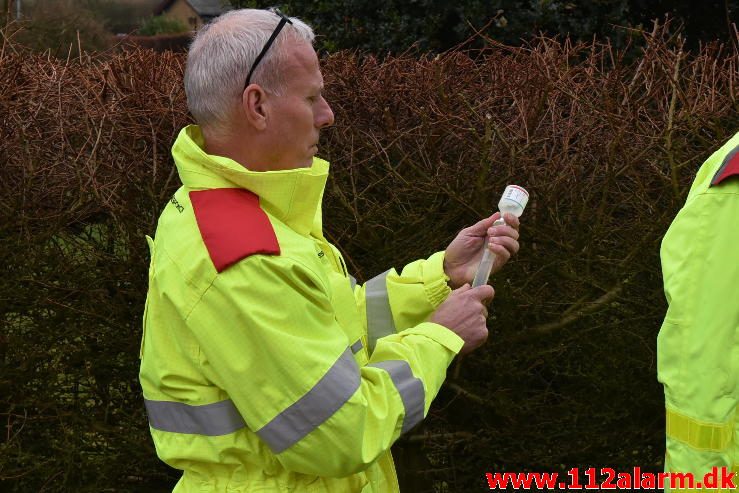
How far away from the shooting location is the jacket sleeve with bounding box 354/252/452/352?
252cm

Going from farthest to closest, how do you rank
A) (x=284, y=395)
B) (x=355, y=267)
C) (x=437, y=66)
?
(x=437, y=66), (x=355, y=267), (x=284, y=395)

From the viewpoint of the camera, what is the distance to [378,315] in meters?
2.56

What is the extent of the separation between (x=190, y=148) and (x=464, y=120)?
1.74 metres

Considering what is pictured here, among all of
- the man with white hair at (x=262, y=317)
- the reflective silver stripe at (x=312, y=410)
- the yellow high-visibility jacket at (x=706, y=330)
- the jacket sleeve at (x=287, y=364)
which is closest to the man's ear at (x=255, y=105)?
→ the man with white hair at (x=262, y=317)

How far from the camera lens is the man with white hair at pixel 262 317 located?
1794 millimetres

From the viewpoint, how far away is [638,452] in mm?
3576

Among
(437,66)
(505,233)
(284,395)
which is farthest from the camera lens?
(437,66)

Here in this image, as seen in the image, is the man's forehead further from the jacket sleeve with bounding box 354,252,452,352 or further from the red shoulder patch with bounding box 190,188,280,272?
the jacket sleeve with bounding box 354,252,452,352

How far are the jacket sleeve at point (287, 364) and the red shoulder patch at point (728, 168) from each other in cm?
87

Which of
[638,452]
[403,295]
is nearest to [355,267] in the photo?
[403,295]

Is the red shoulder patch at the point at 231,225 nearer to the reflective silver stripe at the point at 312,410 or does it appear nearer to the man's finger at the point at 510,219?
the reflective silver stripe at the point at 312,410

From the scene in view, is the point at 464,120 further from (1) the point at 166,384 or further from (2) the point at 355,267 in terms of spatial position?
(1) the point at 166,384

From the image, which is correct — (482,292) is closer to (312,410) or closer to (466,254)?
(466,254)

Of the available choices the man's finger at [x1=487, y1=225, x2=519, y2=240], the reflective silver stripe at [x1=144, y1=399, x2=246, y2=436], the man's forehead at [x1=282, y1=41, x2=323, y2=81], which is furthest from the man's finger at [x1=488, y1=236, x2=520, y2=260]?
A: the reflective silver stripe at [x1=144, y1=399, x2=246, y2=436]
